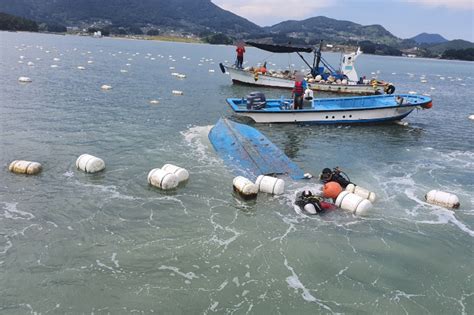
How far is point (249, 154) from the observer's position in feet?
76.2

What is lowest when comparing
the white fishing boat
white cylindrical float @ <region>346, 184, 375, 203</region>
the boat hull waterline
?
white cylindrical float @ <region>346, 184, 375, 203</region>

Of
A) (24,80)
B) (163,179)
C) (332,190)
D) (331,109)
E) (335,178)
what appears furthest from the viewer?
(24,80)

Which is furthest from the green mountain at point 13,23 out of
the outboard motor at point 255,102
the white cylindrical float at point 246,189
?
the white cylindrical float at point 246,189

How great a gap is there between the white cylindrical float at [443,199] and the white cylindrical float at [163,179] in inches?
483

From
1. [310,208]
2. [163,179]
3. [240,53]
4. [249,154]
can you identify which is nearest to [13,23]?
[240,53]

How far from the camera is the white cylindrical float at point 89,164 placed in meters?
20.0

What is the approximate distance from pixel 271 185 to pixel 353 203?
3.80 m

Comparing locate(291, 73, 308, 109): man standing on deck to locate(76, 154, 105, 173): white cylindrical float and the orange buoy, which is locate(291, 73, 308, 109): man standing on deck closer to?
the orange buoy

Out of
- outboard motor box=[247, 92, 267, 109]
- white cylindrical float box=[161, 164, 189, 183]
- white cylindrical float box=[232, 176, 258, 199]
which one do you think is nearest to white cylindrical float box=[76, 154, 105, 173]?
white cylindrical float box=[161, 164, 189, 183]

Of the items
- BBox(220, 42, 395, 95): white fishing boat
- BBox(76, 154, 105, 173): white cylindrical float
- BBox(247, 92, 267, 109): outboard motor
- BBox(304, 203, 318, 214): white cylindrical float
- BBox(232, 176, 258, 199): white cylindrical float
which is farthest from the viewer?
BBox(220, 42, 395, 95): white fishing boat

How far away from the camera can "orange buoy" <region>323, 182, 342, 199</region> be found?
18.2 m

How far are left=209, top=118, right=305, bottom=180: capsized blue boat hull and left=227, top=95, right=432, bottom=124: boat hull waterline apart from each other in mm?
6437

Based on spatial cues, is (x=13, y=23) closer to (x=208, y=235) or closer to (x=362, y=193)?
(x=208, y=235)

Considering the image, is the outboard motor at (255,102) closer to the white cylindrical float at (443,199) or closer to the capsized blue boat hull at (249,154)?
the capsized blue boat hull at (249,154)
